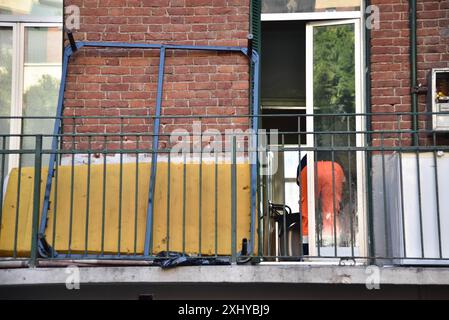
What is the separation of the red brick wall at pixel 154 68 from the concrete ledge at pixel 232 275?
1.51 m

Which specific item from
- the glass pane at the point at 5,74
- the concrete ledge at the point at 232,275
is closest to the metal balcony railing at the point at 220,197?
the concrete ledge at the point at 232,275

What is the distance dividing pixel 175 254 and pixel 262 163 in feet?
3.56

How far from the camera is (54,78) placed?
738 cm

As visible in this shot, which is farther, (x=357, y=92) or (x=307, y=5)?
(x=307, y=5)

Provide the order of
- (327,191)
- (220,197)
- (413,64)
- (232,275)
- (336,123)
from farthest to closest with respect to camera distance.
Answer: (336,123), (413,64), (327,191), (220,197), (232,275)

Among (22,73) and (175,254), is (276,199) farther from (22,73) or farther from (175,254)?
(22,73)

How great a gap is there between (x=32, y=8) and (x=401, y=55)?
3456mm

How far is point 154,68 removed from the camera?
23.3 feet

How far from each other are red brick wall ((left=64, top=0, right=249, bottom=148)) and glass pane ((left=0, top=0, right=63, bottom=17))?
10.7 inches

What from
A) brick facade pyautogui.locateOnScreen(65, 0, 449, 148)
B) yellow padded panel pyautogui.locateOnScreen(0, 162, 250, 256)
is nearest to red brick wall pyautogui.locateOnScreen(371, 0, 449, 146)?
brick facade pyautogui.locateOnScreen(65, 0, 449, 148)

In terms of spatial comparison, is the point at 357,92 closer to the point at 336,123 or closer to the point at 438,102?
the point at 336,123

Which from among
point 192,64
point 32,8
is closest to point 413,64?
point 192,64

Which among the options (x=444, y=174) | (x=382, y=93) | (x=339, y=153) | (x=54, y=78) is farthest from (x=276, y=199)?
(x=54, y=78)
